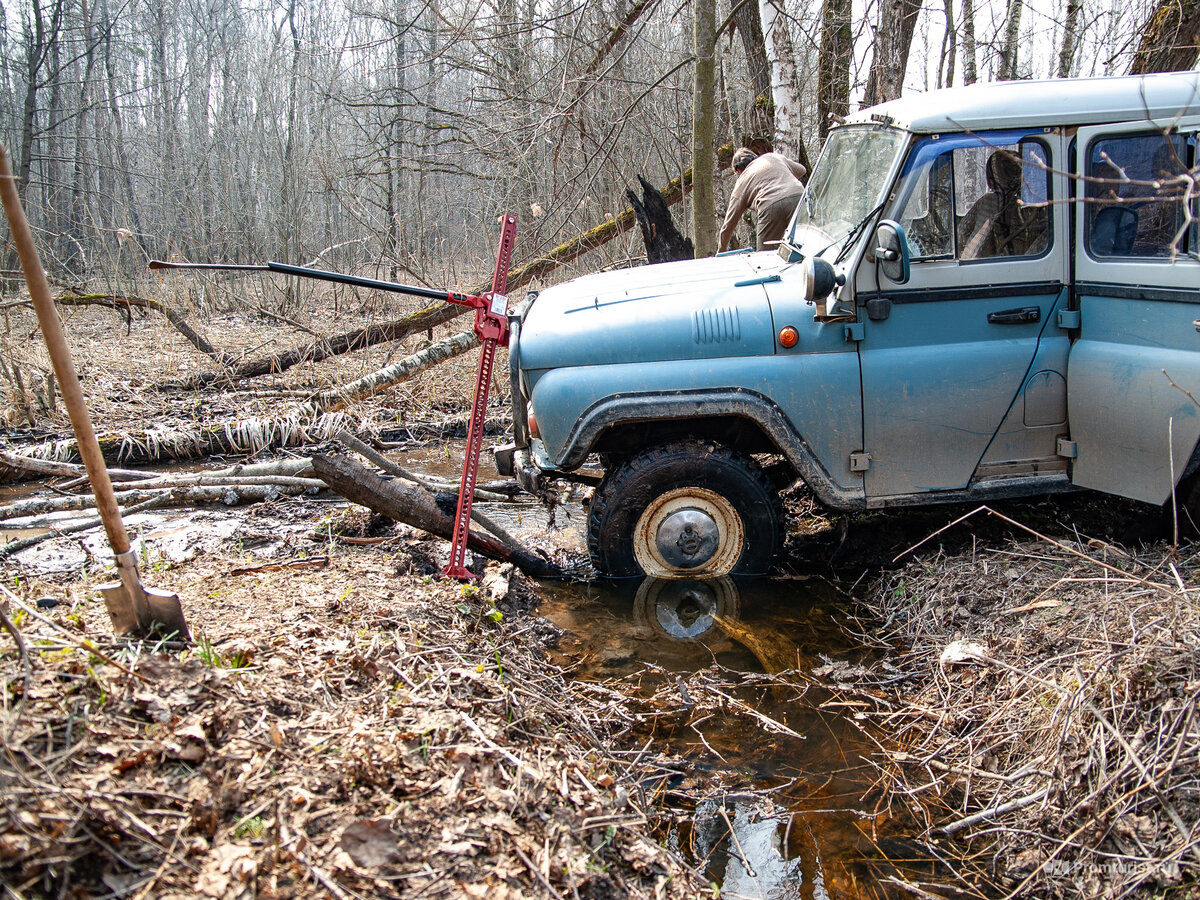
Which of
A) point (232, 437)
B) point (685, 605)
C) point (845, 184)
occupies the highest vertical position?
point (845, 184)

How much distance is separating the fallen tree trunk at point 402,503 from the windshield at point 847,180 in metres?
2.66

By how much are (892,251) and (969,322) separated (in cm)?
59

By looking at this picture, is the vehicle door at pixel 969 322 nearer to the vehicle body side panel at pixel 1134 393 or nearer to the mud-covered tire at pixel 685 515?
the vehicle body side panel at pixel 1134 393

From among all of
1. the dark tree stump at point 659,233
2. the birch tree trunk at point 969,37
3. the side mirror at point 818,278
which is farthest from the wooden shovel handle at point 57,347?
the birch tree trunk at point 969,37

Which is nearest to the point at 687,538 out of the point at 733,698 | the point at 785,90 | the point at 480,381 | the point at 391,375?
the point at 733,698

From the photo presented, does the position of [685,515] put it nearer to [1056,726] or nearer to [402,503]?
[402,503]

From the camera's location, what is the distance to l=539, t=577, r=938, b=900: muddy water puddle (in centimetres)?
285

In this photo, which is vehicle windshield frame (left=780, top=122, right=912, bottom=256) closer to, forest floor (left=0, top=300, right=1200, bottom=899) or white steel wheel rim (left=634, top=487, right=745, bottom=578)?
white steel wheel rim (left=634, top=487, right=745, bottom=578)

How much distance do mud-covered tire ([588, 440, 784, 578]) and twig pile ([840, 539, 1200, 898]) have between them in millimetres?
992

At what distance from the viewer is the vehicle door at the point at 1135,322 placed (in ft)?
13.1

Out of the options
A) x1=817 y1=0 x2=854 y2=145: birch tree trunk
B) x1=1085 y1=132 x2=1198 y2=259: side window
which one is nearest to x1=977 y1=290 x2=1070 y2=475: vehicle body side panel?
x1=1085 y1=132 x2=1198 y2=259: side window

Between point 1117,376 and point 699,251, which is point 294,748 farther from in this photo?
point 699,251

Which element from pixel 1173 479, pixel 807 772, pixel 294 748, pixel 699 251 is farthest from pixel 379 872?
pixel 699 251

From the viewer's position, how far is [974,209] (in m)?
4.38
